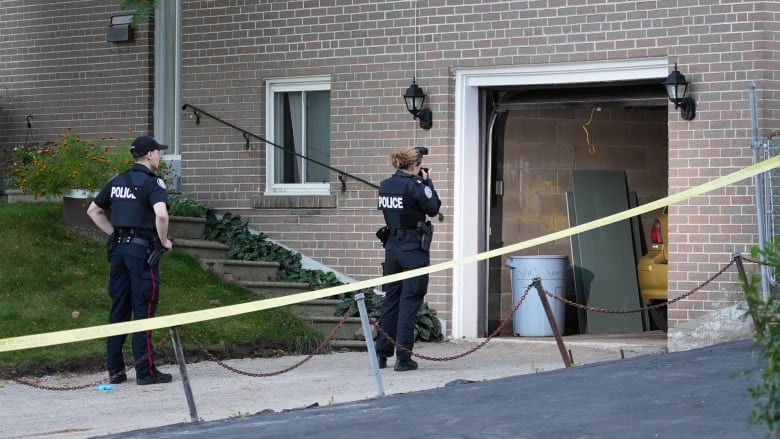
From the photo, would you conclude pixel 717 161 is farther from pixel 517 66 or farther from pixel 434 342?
pixel 434 342

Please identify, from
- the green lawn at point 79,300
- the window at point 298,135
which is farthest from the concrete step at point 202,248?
the window at point 298,135

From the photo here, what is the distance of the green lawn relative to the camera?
11812 millimetres

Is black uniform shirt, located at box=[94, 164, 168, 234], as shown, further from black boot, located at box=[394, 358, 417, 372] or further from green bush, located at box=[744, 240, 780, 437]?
green bush, located at box=[744, 240, 780, 437]

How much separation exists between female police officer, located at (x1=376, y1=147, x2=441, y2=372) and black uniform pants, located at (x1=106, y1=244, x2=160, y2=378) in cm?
193

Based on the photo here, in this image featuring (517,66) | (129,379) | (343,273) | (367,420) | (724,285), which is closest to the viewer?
(367,420)

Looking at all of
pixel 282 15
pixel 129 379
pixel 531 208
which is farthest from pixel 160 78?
pixel 129 379

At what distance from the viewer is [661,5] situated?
12797 millimetres

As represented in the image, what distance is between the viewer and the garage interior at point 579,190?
15.1m

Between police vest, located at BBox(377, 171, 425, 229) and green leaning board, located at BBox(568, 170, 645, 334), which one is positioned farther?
green leaning board, located at BBox(568, 170, 645, 334)

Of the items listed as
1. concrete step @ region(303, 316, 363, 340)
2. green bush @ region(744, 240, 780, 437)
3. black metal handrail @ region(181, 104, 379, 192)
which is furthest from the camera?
black metal handrail @ region(181, 104, 379, 192)

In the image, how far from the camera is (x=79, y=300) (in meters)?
12.9

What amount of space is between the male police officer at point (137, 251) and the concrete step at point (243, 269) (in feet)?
11.7

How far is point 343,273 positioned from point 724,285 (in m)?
4.26

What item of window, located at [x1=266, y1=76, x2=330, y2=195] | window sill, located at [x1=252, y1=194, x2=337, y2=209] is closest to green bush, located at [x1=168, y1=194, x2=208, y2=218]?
window sill, located at [x1=252, y1=194, x2=337, y2=209]
